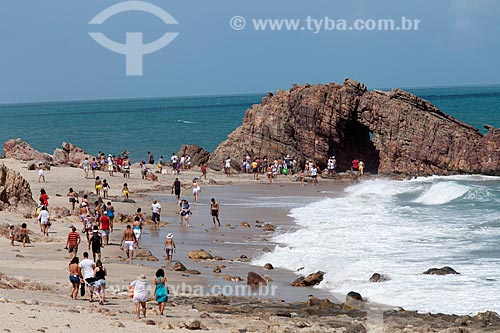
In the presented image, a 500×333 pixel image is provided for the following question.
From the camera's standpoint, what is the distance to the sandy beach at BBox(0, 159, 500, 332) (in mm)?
15102

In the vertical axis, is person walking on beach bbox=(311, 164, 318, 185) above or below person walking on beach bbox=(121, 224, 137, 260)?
above

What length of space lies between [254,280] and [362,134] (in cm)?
3530

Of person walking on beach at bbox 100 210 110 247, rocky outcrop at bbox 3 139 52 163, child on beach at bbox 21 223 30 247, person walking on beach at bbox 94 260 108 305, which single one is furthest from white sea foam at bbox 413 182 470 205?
person walking on beach at bbox 94 260 108 305

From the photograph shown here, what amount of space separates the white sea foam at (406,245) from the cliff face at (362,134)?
6.00 metres

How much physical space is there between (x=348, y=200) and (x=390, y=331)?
23411 millimetres

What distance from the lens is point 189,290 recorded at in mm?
19531

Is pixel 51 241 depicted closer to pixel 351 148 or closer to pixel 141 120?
pixel 351 148

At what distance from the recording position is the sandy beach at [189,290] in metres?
15.1

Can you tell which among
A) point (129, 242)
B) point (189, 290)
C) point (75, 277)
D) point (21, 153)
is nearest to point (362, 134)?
point (21, 153)

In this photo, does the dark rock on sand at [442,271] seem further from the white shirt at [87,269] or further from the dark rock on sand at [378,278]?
the white shirt at [87,269]

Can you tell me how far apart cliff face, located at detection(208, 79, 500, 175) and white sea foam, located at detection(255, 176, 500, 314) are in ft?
19.7

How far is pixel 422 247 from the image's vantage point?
83.1 ft

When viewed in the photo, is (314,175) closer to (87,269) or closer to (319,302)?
(319,302)

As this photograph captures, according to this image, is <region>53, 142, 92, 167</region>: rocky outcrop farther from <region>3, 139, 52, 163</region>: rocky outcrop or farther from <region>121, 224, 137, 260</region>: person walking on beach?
<region>121, 224, 137, 260</region>: person walking on beach
